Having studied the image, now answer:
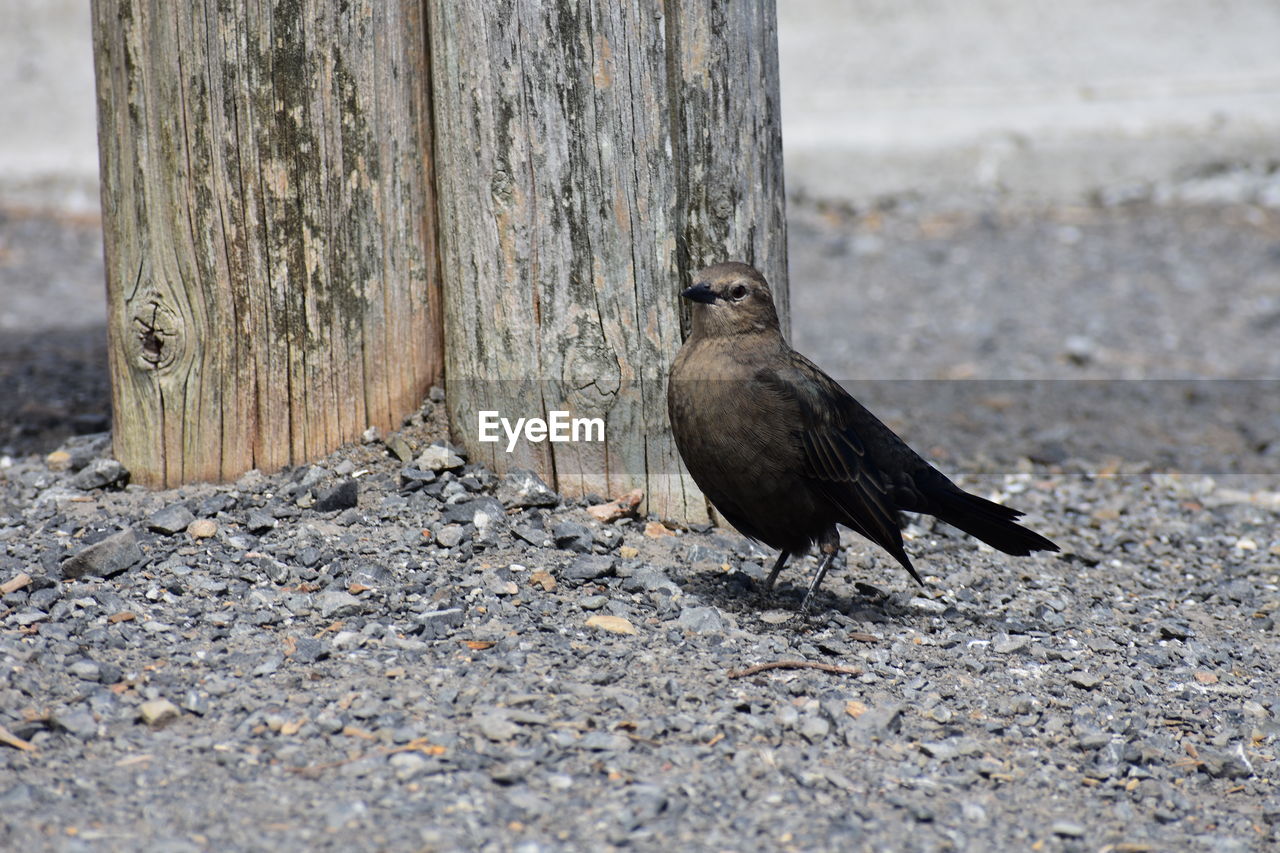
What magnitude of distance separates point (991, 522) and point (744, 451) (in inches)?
36.7

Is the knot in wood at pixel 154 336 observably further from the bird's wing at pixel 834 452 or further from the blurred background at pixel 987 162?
the blurred background at pixel 987 162

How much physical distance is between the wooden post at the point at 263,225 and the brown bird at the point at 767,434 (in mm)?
871

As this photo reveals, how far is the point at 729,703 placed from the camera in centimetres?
329

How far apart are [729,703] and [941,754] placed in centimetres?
52

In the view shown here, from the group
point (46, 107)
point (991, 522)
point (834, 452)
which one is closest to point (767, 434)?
point (834, 452)

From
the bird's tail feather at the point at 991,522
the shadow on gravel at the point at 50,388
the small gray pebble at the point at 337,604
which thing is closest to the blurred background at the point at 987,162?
the shadow on gravel at the point at 50,388

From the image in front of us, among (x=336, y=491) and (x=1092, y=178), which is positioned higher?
(x=1092, y=178)

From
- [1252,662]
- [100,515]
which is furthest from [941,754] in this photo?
[100,515]

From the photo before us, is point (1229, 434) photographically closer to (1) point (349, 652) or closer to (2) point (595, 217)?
(2) point (595, 217)

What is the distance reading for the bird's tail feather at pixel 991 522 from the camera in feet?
14.2

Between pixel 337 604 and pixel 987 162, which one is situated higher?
pixel 987 162

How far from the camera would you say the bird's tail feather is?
4.32 m

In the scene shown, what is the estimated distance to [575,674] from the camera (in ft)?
11.1

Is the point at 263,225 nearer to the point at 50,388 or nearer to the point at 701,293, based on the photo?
the point at 701,293
